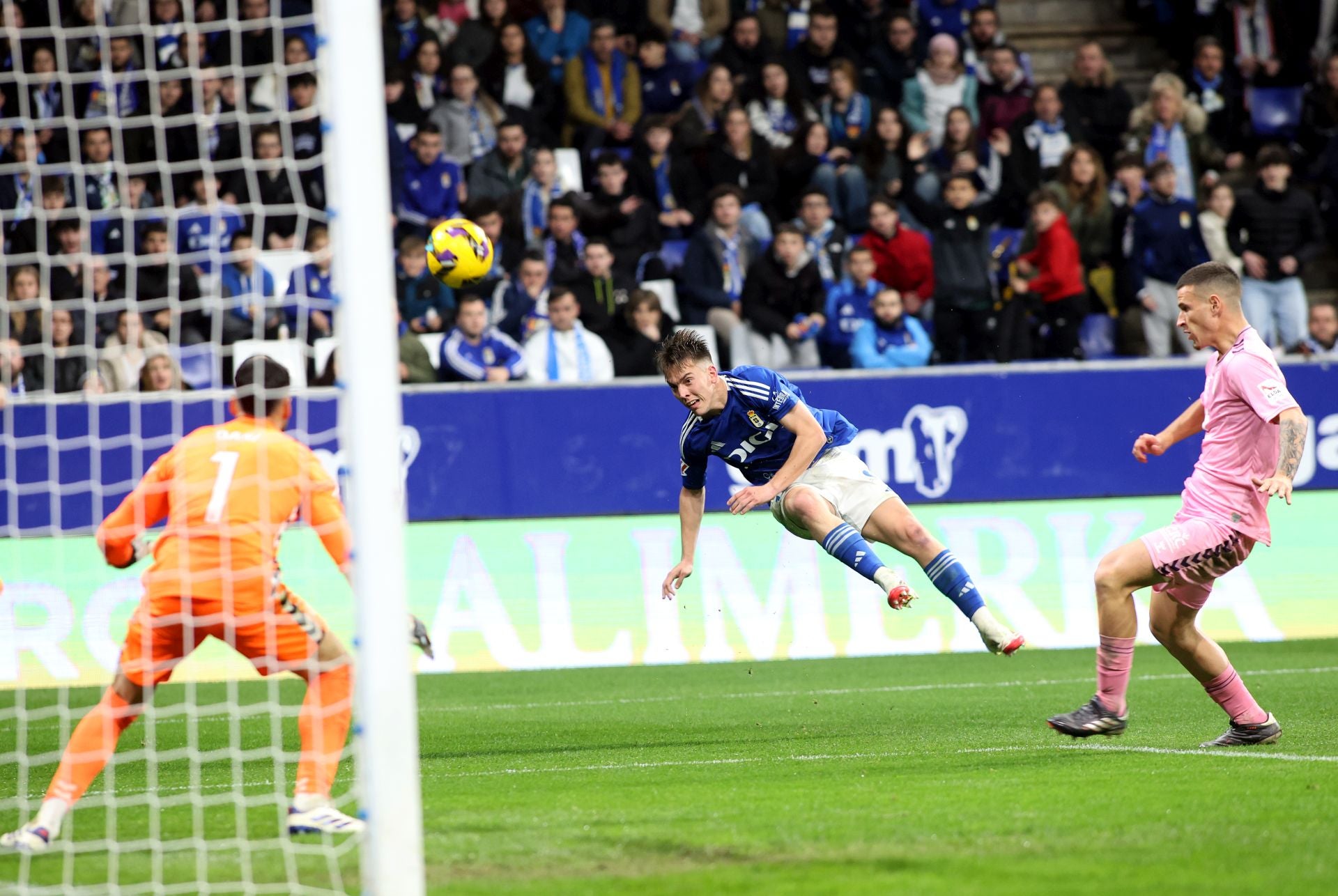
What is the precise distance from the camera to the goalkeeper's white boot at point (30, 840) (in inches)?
232

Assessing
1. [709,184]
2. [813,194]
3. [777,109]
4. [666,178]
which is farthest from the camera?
[777,109]

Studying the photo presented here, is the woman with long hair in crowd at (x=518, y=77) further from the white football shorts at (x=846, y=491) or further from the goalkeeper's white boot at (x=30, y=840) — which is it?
the goalkeeper's white boot at (x=30, y=840)

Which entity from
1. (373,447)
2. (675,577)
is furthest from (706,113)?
(373,447)

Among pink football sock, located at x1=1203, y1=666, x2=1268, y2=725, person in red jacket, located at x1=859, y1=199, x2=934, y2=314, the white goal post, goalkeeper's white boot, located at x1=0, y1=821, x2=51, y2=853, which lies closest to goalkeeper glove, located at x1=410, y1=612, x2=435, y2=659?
the white goal post

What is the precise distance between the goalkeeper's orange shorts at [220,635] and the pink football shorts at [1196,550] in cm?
366

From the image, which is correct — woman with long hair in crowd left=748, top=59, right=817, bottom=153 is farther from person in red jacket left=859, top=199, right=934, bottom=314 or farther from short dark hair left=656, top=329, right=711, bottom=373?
short dark hair left=656, top=329, right=711, bottom=373

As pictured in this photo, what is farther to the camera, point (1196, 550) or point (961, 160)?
point (961, 160)

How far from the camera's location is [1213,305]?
7492mm

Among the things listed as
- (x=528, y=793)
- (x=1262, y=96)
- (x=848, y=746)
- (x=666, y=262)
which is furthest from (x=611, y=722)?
(x=1262, y=96)

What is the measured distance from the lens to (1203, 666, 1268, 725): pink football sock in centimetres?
782

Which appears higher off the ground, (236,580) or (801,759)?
(236,580)

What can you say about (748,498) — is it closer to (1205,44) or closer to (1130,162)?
(1130,162)

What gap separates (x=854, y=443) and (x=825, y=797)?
705 cm

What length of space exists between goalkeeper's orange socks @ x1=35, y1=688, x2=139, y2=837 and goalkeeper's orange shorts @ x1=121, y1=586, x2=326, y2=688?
0.15 metres
